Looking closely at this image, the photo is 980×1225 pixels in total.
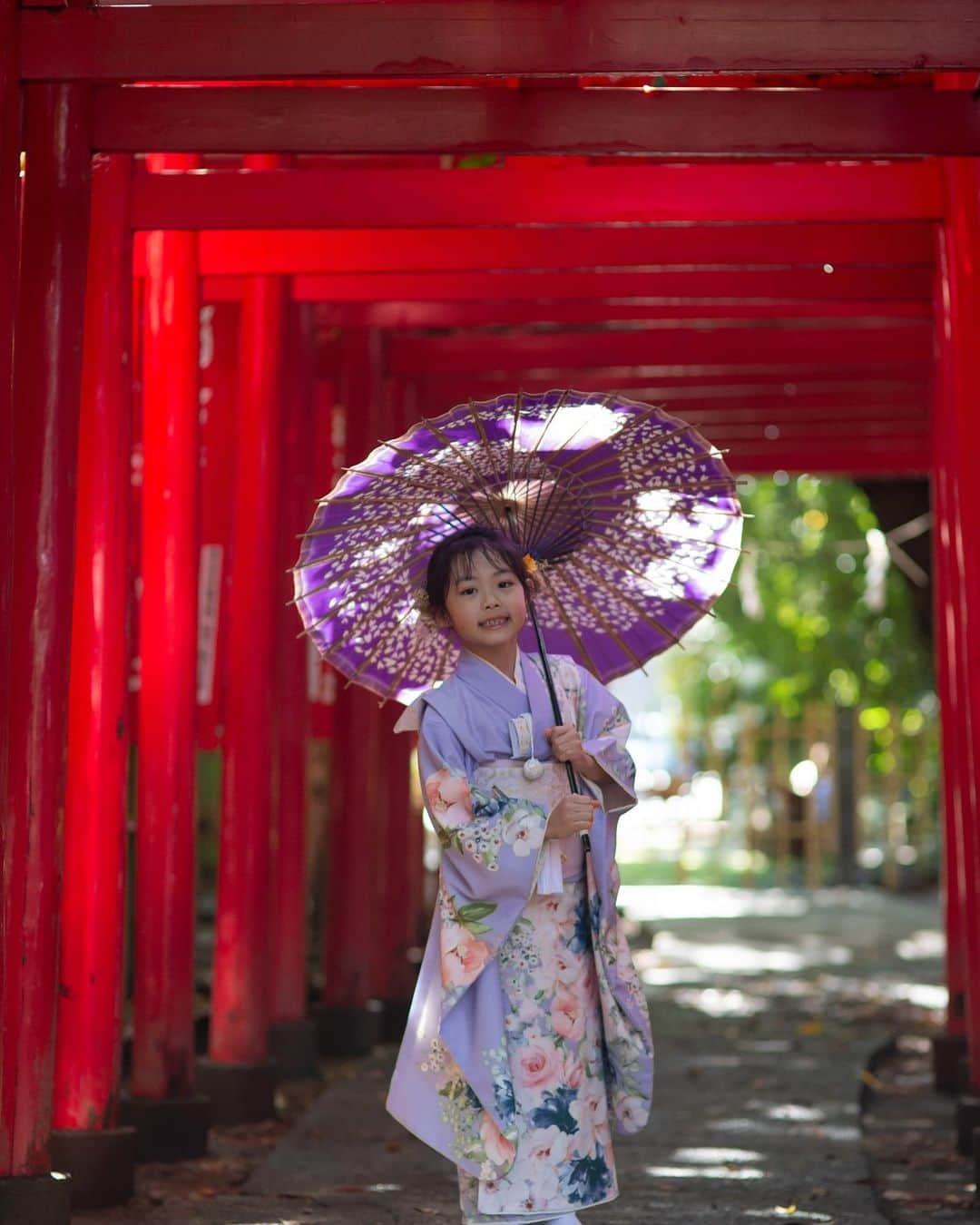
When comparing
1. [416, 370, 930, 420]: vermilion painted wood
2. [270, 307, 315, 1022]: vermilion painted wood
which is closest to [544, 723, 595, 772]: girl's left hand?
[270, 307, 315, 1022]: vermilion painted wood

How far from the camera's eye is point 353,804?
818 centimetres

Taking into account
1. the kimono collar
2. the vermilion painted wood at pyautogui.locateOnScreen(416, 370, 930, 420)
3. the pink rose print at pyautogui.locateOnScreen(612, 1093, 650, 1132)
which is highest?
the vermilion painted wood at pyautogui.locateOnScreen(416, 370, 930, 420)

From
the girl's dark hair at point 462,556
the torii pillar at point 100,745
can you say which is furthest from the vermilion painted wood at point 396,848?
the girl's dark hair at point 462,556

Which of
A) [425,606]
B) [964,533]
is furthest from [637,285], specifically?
[425,606]

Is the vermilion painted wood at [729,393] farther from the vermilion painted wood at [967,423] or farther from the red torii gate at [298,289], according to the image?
the vermilion painted wood at [967,423]

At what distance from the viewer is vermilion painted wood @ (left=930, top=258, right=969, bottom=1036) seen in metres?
6.05

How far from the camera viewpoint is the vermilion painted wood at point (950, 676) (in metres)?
6.05

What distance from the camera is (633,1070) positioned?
3947mm

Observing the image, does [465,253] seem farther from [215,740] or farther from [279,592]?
[215,740]

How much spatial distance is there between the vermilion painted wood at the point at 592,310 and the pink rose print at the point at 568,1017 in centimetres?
367

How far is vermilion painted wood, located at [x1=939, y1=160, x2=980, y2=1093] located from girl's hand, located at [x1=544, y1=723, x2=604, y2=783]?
1.74m

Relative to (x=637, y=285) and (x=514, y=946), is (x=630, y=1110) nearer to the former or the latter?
(x=514, y=946)

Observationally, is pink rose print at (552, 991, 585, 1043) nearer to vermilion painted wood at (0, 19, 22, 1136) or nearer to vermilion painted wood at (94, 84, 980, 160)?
vermilion painted wood at (0, 19, 22, 1136)

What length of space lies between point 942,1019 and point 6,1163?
21.5 feet
